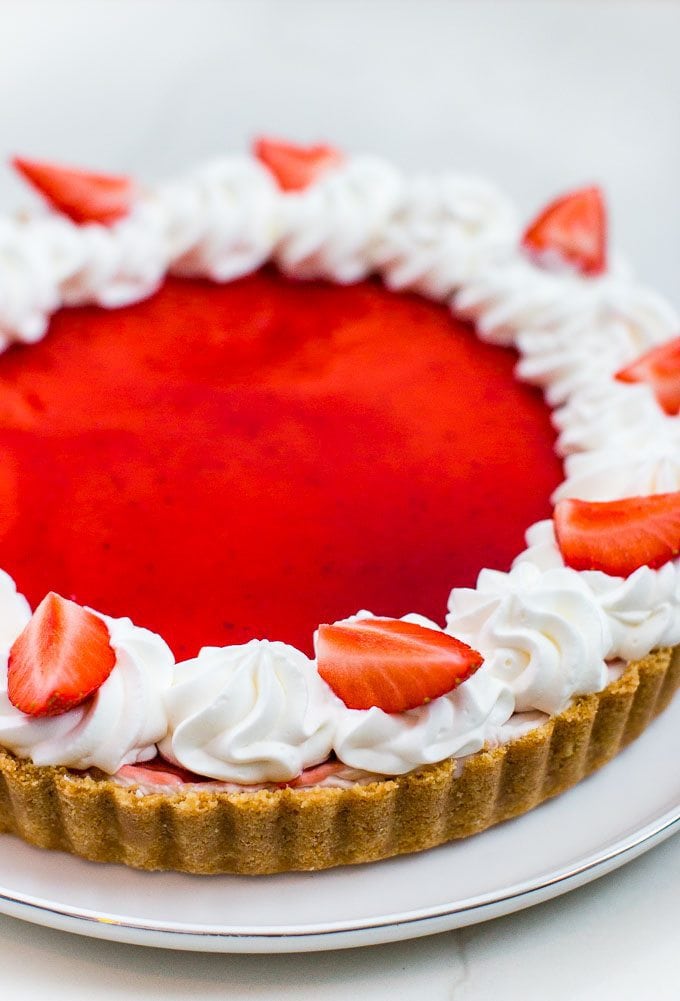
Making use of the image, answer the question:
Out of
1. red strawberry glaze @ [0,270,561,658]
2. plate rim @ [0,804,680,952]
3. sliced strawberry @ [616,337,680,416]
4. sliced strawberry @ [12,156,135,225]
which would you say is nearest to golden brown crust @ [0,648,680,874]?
plate rim @ [0,804,680,952]

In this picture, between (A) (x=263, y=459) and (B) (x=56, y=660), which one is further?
(A) (x=263, y=459)

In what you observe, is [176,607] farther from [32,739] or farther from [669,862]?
[669,862]

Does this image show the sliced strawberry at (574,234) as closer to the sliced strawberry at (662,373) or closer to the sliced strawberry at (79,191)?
the sliced strawberry at (662,373)

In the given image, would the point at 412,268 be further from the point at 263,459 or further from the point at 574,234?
the point at 263,459

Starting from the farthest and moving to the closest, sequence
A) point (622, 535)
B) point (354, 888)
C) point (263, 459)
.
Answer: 1. point (263, 459)
2. point (622, 535)
3. point (354, 888)

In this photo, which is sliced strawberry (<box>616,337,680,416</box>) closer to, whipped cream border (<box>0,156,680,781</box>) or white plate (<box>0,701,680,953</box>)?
whipped cream border (<box>0,156,680,781</box>)

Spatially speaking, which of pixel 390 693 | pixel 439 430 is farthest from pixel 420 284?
pixel 390 693

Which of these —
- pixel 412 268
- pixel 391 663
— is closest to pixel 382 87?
Answer: pixel 412 268
